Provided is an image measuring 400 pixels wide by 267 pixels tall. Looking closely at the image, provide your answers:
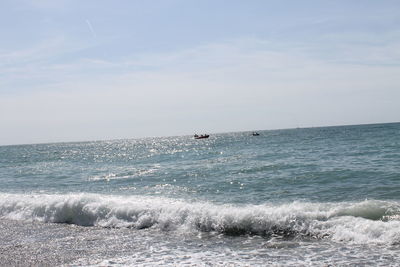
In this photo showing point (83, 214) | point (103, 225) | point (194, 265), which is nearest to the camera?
point (194, 265)

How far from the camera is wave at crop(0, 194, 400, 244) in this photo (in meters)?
10.5

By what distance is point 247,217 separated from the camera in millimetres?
12117

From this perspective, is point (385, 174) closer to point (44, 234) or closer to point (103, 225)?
point (103, 225)

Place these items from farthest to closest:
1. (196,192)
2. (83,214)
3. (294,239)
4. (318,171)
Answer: (318,171)
(196,192)
(83,214)
(294,239)

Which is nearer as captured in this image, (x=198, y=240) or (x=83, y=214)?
(x=198, y=240)

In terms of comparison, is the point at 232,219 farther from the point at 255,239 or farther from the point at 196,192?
the point at 196,192

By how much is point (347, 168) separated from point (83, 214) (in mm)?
14406

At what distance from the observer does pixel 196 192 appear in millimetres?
18406

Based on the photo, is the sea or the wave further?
the wave

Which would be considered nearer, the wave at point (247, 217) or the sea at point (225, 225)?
the sea at point (225, 225)

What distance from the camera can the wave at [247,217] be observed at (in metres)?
10.5

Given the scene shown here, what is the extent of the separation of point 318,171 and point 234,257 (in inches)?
547

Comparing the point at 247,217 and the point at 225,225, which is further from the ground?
the point at 247,217

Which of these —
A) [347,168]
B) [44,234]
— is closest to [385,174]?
[347,168]
